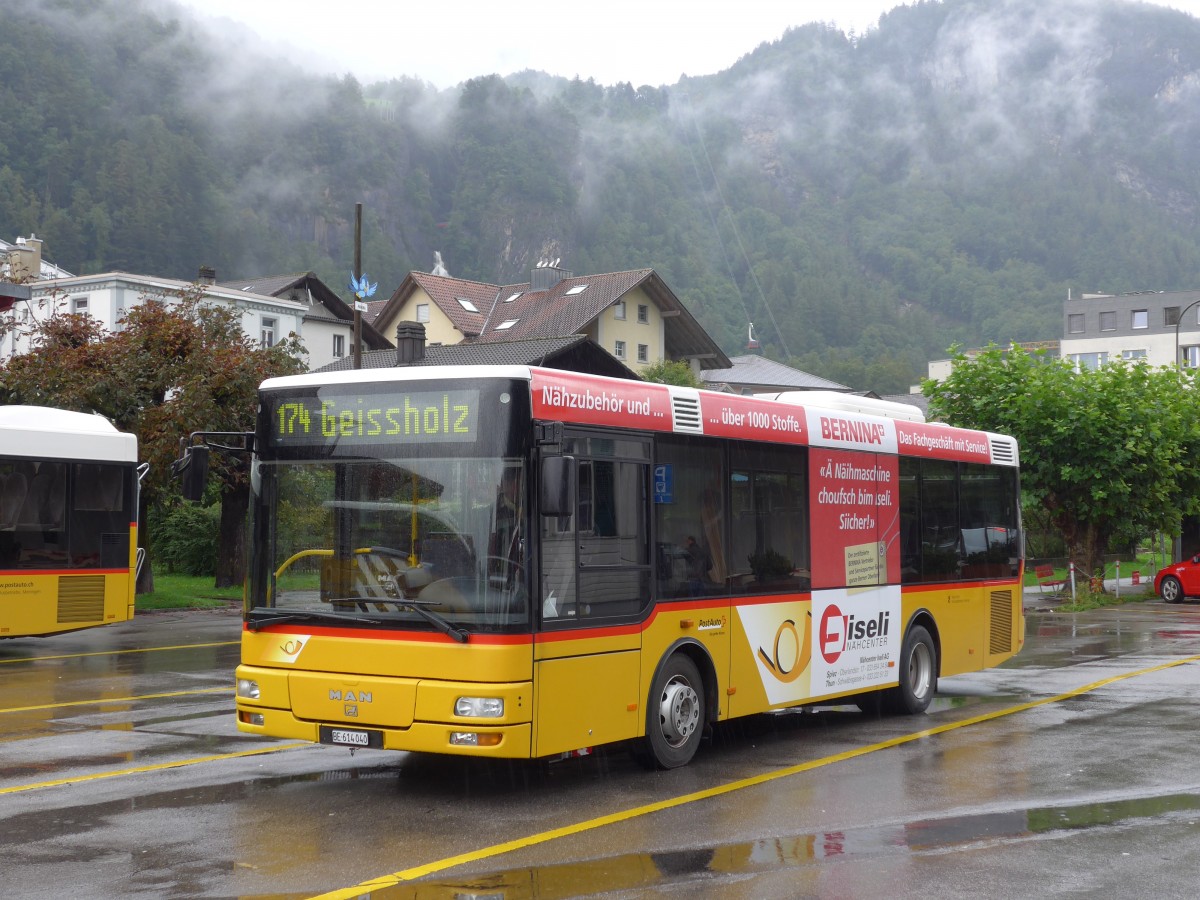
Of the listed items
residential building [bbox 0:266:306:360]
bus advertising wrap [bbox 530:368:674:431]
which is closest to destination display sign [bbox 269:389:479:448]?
bus advertising wrap [bbox 530:368:674:431]

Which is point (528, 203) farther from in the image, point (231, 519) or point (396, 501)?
point (396, 501)

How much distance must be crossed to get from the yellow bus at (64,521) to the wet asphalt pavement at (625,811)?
5169 millimetres

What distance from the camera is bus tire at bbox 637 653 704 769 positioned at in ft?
32.6

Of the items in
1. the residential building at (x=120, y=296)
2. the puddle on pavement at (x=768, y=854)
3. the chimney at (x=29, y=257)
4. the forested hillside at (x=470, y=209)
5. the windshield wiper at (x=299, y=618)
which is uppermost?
the forested hillside at (x=470, y=209)

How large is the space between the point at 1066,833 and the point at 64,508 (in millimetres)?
15001

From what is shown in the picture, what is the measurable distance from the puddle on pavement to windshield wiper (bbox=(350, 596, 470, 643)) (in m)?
1.79

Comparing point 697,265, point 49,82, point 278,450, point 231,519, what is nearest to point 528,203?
point 697,265

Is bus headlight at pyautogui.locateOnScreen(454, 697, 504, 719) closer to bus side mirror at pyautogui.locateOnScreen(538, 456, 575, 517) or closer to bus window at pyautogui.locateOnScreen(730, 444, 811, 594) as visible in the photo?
bus side mirror at pyautogui.locateOnScreen(538, 456, 575, 517)

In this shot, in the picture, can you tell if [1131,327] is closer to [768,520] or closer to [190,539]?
[190,539]

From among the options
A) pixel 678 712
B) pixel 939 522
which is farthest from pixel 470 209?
pixel 678 712

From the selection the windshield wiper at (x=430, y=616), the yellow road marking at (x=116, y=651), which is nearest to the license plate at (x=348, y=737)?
the windshield wiper at (x=430, y=616)

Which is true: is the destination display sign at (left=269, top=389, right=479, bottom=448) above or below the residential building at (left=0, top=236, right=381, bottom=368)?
below

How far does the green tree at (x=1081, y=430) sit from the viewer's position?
33.1 m

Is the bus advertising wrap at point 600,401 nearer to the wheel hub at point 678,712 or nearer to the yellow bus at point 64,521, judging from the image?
the wheel hub at point 678,712
